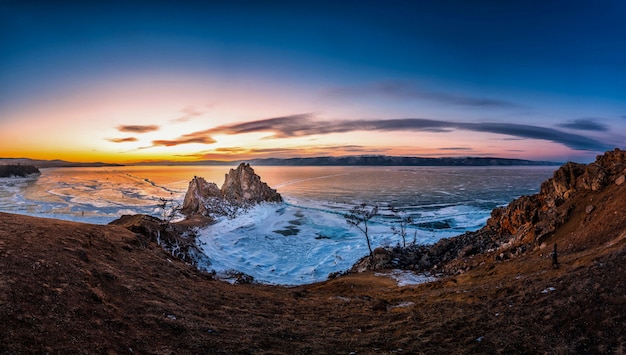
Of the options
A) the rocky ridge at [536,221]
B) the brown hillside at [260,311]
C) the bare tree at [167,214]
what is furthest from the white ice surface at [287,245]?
the brown hillside at [260,311]

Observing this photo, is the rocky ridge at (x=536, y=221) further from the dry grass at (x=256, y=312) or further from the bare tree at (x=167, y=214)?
the bare tree at (x=167, y=214)

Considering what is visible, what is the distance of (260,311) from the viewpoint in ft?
41.2

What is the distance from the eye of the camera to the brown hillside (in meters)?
7.23

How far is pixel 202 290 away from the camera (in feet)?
46.4

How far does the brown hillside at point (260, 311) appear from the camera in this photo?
7.23m

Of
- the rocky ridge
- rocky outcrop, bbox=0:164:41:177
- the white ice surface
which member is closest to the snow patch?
the rocky ridge

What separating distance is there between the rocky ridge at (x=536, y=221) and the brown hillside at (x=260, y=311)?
12.3ft

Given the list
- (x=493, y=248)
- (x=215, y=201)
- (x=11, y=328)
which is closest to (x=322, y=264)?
(x=493, y=248)

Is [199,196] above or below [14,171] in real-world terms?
below

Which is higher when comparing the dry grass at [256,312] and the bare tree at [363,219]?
the dry grass at [256,312]

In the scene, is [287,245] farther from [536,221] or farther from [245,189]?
[245,189]

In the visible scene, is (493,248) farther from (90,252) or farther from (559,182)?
(90,252)

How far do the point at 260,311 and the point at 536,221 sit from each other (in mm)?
21040

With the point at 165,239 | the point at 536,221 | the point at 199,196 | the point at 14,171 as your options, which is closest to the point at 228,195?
the point at 199,196
